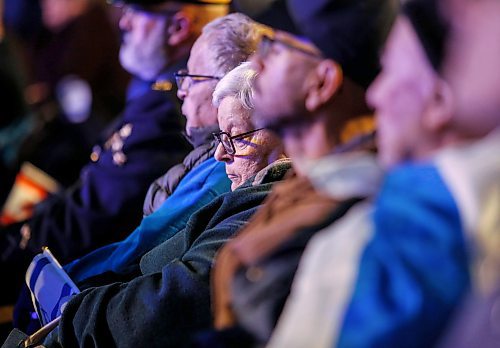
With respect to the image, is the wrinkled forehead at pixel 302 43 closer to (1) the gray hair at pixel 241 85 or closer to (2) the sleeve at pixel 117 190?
(1) the gray hair at pixel 241 85

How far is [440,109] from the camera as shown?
4.31 feet

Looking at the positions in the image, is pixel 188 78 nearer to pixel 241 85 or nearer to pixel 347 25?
pixel 241 85

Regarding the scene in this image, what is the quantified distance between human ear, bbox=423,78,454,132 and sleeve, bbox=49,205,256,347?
29.3 inches

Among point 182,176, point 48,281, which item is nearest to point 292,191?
point 48,281

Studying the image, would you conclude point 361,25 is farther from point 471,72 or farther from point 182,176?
point 182,176

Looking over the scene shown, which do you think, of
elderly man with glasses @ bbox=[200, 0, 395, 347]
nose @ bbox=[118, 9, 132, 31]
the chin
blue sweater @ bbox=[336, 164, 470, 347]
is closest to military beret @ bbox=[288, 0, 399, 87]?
elderly man with glasses @ bbox=[200, 0, 395, 347]

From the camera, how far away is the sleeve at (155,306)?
190 cm

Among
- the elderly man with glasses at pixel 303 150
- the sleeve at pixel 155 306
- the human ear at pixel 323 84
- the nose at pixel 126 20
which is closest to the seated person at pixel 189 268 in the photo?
the sleeve at pixel 155 306

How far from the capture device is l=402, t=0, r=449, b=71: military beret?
1.30 metres

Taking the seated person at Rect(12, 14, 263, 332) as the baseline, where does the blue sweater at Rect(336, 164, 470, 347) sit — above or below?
above

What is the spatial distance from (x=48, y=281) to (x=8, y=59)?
2.00 m

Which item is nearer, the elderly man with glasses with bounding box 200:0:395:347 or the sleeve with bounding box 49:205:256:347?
the elderly man with glasses with bounding box 200:0:395:347

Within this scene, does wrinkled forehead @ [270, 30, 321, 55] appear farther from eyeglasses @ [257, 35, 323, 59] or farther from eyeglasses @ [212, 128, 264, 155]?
eyeglasses @ [212, 128, 264, 155]

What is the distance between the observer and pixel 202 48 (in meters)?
2.68
